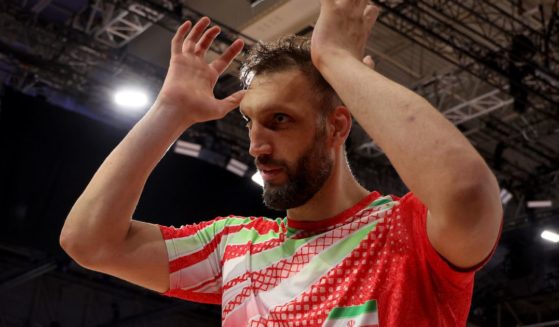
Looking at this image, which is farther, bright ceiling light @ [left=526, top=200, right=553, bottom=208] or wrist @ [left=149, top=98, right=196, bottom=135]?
bright ceiling light @ [left=526, top=200, right=553, bottom=208]

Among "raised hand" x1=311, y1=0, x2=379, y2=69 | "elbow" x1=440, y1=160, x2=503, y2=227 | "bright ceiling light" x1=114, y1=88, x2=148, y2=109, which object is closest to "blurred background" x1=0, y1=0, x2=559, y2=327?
"bright ceiling light" x1=114, y1=88, x2=148, y2=109

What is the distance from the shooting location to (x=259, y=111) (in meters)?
1.65

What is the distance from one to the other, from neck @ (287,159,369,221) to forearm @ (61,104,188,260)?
0.33 metres

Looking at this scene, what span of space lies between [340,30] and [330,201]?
1.38 ft

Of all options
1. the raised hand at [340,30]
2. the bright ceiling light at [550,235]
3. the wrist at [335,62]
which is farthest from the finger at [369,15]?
the bright ceiling light at [550,235]

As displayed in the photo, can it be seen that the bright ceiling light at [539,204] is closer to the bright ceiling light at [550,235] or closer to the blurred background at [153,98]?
the blurred background at [153,98]

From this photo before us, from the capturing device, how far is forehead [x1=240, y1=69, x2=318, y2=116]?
1658 millimetres

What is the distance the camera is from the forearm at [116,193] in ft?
5.47

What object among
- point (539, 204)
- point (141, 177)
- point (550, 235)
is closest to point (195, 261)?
point (141, 177)

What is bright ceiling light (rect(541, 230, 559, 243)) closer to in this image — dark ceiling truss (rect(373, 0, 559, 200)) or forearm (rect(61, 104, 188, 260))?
dark ceiling truss (rect(373, 0, 559, 200))

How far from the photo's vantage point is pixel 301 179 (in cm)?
164

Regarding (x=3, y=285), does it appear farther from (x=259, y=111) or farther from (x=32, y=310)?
(x=259, y=111)

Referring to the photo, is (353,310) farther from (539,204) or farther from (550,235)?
(550,235)

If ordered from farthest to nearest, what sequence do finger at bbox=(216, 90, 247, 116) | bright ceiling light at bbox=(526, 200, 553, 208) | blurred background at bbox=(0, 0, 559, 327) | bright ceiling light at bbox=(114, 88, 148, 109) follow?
1. bright ceiling light at bbox=(526, 200, 553, 208)
2. bright ceiling light at bbox=(114, 88, 148, 109)
3. blurred background at bbox=(0, 0, 559, 327)
4. finger at bbox=(216, 90, 247, 116)
